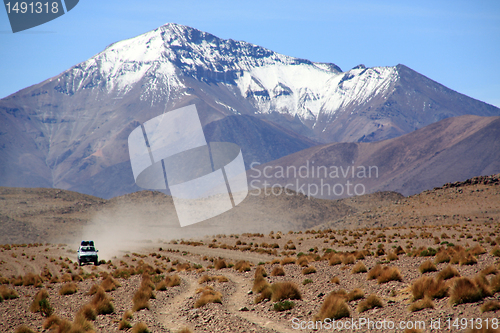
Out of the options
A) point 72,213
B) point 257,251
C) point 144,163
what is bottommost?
point 257,251

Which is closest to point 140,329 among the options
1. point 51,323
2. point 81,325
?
point 81,325

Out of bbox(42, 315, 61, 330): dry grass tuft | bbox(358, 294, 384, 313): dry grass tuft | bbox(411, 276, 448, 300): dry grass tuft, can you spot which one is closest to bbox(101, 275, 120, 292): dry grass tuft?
bbox(42, 315, 61, 330): dry grass tuft

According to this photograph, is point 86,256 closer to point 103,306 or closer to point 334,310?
point 103,306

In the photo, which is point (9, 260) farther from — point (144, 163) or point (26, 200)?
point (144, 163)

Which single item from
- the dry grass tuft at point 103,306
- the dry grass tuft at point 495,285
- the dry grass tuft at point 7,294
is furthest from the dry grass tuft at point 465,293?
the dry grass tuft at point 7,294

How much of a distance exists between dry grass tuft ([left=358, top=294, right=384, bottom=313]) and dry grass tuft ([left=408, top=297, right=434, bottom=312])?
1.04 m

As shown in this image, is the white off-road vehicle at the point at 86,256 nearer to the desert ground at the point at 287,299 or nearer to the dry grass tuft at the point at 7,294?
the desert ground at the point at 287,299

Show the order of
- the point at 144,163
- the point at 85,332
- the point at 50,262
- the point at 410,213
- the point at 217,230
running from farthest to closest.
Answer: the point at 144,163
the point at 217,230
the point at 410,213
the point at 50,262
the point at 85,332

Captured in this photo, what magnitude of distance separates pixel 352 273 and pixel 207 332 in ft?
23.2

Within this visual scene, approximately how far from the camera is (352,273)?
51.8ft

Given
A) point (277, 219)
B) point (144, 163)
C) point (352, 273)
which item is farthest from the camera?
point (144, 163)

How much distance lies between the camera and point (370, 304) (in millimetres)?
10938

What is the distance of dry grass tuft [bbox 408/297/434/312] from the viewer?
32.2ft

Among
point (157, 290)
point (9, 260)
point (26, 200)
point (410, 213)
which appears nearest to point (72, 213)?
point (26, 200)
